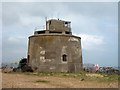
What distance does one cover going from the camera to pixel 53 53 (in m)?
20.6

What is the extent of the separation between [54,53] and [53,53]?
0.13 meters

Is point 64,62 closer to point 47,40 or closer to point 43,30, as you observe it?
point 47,40

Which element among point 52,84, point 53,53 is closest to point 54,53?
point 53,53

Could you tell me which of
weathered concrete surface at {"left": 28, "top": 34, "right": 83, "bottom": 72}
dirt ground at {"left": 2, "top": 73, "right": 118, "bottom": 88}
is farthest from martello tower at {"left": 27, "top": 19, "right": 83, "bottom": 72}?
dirt ground at {"left": 2, "top": 73, "right": 118, "bottom": 88}

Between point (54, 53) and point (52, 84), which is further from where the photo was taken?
point (54, 53)

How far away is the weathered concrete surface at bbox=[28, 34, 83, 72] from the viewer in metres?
20.5

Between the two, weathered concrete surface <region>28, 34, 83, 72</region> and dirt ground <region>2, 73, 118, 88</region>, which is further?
weathered concrete surface <region>28, 34, 83, 72</region>

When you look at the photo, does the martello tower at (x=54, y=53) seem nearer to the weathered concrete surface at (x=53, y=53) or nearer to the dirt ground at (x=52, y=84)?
the weathered concrete surface at (x=53, y=53)

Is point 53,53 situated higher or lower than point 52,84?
higher

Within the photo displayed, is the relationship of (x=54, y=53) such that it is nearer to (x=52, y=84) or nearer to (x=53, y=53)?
(x=53, y=53)

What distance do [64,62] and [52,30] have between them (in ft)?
16.5

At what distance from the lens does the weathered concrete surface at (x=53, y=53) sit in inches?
806

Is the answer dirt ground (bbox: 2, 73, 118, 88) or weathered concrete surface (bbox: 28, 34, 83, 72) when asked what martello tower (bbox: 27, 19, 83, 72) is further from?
dirt ground (bbox: 2, 73, 118, 88)

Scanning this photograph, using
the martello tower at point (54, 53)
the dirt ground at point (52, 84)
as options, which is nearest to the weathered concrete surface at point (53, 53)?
the martello tower at point (54, 53)
